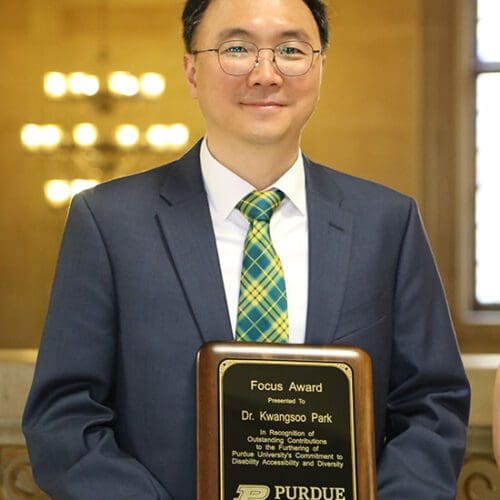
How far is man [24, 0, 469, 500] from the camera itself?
2.18m

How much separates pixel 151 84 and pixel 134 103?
0.27 m

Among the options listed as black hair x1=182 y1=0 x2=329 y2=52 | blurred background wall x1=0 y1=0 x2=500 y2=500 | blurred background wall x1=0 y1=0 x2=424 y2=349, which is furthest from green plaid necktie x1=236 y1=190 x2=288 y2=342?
blurred background wall x1=0 y1=0 x2=424 y2=349

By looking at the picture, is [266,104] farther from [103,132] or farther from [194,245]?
[103,132]

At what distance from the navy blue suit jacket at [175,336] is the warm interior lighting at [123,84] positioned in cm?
888

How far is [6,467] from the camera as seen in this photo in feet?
11.1

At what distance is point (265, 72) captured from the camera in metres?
2.16

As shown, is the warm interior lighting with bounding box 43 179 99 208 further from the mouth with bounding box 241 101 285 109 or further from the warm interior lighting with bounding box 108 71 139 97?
the mouth with bounding box 241 101 285 109

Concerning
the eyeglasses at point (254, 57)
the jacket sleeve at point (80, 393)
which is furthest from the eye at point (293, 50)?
the jacket sleeve at point (80, 393)

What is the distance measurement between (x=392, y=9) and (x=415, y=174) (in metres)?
1.70

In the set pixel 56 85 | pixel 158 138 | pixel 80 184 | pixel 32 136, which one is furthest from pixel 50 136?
pixel 158 138

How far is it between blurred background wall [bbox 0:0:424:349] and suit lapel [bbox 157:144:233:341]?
28.2 feet

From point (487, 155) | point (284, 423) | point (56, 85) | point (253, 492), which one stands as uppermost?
point (56, 85)

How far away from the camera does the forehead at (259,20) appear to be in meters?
2.18

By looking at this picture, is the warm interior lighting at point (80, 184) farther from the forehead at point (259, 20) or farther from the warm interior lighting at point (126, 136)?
the forehead at point (259, 20)
